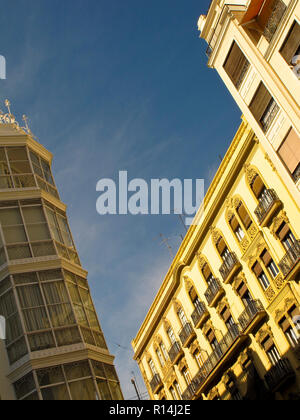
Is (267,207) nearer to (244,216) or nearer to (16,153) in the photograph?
(244,216)

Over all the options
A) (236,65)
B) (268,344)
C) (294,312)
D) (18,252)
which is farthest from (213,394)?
(236,65)

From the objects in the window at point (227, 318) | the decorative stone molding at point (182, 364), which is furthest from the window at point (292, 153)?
the decorative stone molding at point (182, 364)

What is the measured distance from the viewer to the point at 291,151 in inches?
720

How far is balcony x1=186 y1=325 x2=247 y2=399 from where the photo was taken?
1013 inches

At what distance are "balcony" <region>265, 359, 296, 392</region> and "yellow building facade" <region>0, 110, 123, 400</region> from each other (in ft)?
29.7

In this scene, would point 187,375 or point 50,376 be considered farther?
point 187,375

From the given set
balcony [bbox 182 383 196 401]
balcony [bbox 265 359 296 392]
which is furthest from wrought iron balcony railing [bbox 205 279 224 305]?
balcony [bbox 182 383 196 401]

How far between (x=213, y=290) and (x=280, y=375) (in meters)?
6.82

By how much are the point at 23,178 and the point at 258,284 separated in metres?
13.2

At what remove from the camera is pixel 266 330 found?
23.7m

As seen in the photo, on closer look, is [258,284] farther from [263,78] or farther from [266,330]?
[263,78]
